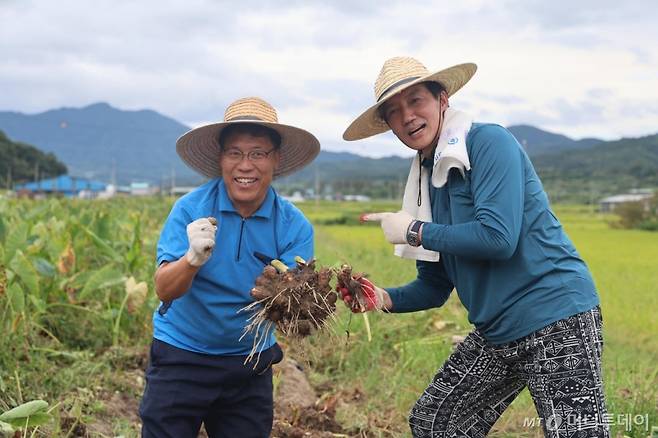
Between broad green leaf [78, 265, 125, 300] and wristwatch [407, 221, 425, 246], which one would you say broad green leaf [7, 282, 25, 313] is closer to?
broad green leaf [78, 265, 125, 300]

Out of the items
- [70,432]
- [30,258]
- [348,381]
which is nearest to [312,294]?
[70,432]

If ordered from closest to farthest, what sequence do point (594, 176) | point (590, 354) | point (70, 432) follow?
1. point (590, 354)
2. point (70, 432)
3. point (594, 176)

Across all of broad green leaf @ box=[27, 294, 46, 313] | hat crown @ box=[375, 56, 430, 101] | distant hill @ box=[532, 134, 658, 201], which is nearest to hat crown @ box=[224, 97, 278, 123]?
hat crown @ box=[375, 56, 430, 101]

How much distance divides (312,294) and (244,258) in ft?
0.93

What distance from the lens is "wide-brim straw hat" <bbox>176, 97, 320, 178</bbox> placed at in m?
2.48

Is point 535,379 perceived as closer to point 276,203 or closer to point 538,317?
point 538,317

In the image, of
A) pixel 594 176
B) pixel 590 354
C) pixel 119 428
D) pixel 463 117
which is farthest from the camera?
pixel 594 176

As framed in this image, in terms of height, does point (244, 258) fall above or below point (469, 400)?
above

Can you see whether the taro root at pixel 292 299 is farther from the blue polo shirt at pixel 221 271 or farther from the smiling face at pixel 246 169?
the smiling face at pixel 246 169

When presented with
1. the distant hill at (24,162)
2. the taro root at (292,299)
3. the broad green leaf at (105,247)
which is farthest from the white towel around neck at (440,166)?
the distant hill at (24,162)

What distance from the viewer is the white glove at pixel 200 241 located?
7.04 ft

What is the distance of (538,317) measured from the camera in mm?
2203

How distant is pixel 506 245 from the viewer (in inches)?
83.7

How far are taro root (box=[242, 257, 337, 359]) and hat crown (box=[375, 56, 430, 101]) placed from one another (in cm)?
63
